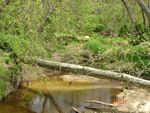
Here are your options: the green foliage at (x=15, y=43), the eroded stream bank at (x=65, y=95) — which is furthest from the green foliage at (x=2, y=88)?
the green foliage at (x=15, y=43)

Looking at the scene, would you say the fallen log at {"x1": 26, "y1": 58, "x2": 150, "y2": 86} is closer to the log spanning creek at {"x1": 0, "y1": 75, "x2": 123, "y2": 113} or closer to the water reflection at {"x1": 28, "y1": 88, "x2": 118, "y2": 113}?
the log spanning creek at {"x1": 0, "y1": 75, "x2": 123, "y2": 113}

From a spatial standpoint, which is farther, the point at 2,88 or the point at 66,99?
the point at 66,99

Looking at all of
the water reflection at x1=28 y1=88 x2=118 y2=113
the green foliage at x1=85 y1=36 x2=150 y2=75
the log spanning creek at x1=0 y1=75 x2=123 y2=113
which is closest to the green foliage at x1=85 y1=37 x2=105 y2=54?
the green foliage at x1=85 y1=36 x2=150 y2=75

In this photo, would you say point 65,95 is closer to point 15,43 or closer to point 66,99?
point 66,99

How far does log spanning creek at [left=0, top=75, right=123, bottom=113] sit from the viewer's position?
1370 cm

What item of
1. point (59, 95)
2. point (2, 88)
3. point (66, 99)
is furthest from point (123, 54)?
point (2, 88)

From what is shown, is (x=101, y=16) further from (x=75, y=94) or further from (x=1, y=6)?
(x=1, y=6)

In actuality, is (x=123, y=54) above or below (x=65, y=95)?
above

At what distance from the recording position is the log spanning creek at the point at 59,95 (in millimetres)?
13695

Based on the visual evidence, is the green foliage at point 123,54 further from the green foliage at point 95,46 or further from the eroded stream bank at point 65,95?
the eroded stream bank at point 65,95

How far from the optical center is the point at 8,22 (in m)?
12.3

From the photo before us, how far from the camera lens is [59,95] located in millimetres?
15594

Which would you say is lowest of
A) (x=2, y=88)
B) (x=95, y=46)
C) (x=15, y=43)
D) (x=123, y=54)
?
(x=2, y=88)

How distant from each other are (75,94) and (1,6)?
5260 mm
